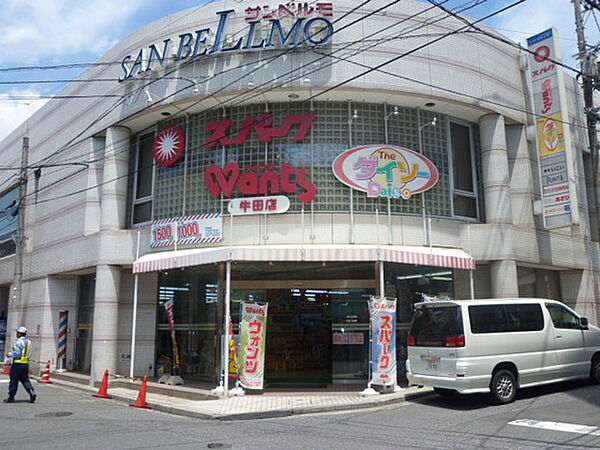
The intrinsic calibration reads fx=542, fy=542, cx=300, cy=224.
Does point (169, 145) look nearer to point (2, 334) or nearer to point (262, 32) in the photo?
point (262, 32)

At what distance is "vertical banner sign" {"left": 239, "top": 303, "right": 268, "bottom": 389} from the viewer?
1280 cm

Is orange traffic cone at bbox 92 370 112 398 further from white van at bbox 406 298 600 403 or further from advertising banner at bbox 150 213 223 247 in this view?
white van at bbox 406 298 600 403

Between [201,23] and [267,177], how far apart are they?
5.13 metres

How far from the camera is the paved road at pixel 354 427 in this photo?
312 inches

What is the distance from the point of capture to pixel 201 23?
15.8m

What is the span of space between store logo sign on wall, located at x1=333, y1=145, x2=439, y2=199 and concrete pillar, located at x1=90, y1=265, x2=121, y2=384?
7613 millimetres

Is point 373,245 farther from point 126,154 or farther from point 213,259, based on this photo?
point 126,154

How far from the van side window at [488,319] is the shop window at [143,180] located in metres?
10.4

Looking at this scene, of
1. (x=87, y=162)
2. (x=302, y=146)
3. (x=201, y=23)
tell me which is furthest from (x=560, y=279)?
(x=87, y=162)

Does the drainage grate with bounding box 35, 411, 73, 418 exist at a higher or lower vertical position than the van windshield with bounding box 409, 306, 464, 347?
lower

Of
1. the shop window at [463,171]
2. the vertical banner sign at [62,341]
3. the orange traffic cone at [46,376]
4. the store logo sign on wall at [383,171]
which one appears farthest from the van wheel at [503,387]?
the vertical banner sign at [62,341]

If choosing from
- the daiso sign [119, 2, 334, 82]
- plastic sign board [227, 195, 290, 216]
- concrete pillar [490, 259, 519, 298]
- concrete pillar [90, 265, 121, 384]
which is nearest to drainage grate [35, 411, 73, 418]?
concrete pillar [90, 265, 121, 384]

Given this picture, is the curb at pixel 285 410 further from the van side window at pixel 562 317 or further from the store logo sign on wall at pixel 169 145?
the store logo sign on wall at pixel 169 145

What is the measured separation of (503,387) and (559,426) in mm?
2150
